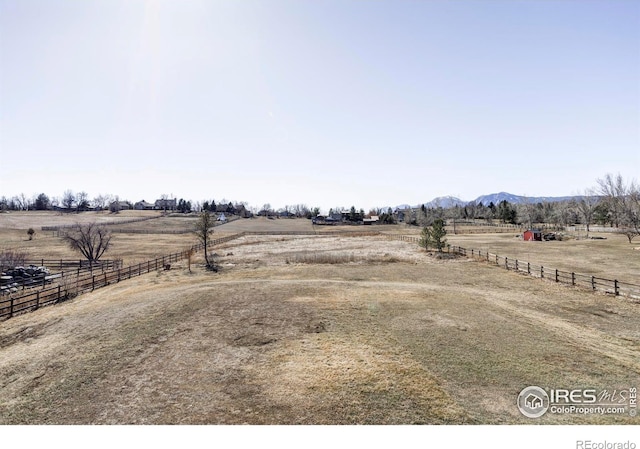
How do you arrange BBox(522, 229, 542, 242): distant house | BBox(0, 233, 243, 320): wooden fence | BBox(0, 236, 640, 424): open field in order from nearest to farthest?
1. BBox(0, 236, 640, 424): open field
2. BBox(0, 233, 243, 320): wooden fence
3. BBox(522, 229, 542, 242): distant house

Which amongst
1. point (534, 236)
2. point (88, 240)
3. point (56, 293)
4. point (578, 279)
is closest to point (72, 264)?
point (88, 240)

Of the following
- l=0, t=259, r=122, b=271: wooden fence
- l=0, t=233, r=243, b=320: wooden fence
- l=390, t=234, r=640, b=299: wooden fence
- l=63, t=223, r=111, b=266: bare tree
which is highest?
l=63, t=223, r=111, b=266: bare tree

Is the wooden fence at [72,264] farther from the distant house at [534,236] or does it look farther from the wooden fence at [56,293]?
the distant house at [534,236]

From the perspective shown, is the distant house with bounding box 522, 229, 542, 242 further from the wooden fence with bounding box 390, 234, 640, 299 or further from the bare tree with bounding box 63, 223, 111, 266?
the bare tree with bounding box 63, 223, 111, 266

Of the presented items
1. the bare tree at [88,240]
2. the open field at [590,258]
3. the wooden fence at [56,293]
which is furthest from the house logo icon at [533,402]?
the bare tree at [88,240]

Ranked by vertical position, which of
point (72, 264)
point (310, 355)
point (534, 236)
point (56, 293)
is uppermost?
point (534, 236)

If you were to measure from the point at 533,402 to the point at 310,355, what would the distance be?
778 centimetres

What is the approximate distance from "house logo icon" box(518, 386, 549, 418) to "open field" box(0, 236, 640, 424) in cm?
22

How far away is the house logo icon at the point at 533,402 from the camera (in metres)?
9.48

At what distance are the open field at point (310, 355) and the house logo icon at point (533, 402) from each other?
0.73 feet

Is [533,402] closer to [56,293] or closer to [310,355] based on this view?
[310,355]

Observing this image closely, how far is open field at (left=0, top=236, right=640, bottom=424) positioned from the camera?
9.74m

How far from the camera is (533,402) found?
9930 millimetres

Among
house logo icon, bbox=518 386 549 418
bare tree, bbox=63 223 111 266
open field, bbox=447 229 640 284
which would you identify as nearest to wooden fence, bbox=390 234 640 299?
open field, bbox=447 229 640 284
